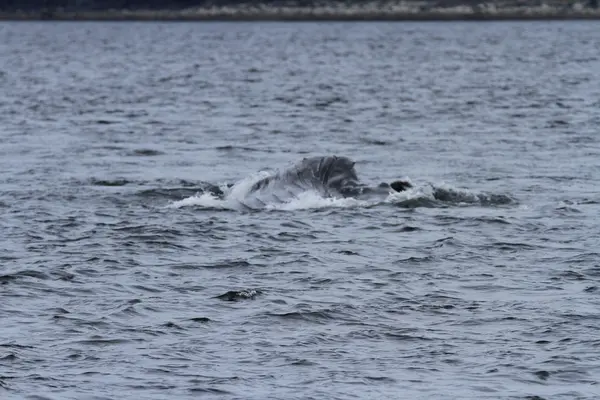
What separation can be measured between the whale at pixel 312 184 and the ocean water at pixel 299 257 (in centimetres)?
29

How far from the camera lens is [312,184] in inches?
1060

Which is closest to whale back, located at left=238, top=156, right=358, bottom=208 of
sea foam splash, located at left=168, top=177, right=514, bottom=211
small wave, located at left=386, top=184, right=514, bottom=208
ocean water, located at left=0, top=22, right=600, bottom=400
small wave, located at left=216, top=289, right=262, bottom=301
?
sea foam splash, located at left=168, top=177, right=514, bottom=211

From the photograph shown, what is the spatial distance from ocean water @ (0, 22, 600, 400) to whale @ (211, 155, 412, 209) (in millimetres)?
287

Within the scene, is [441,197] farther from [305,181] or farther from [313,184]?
[305,181]

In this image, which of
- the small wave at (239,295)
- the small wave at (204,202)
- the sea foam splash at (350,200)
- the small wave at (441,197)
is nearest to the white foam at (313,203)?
the sea foam splash at (350,200)

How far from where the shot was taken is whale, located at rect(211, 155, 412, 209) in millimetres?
26672

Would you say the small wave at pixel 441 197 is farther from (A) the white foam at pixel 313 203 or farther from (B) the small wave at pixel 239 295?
(B) the small wave at pixel 239 295

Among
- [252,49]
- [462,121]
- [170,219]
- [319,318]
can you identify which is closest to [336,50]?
[252,49]

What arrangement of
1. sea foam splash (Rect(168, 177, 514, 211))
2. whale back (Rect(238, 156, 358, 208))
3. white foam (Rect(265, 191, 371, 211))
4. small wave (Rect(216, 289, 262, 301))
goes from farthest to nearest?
whale back (Rect(238, 156, 358, 208))
sea foam splash (Rect(168, 177, 514, 211))
white foam (Rect(265, 191, 371, 211))
small wave (Rect(216, 289, 262, 301))

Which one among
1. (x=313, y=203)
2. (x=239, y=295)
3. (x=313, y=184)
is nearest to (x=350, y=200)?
(x=313, y=203)


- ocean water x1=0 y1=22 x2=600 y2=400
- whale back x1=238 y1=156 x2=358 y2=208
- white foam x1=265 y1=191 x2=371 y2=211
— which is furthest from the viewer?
whale back x1=238 y1=156 x2=358 y2=208

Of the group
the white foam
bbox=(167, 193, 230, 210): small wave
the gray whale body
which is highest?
the gray whale body

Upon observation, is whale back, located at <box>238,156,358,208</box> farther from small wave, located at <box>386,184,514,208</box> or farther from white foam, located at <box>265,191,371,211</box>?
small wave, located at <box>386,184,514,208</box>

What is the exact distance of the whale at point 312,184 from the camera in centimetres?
2667
